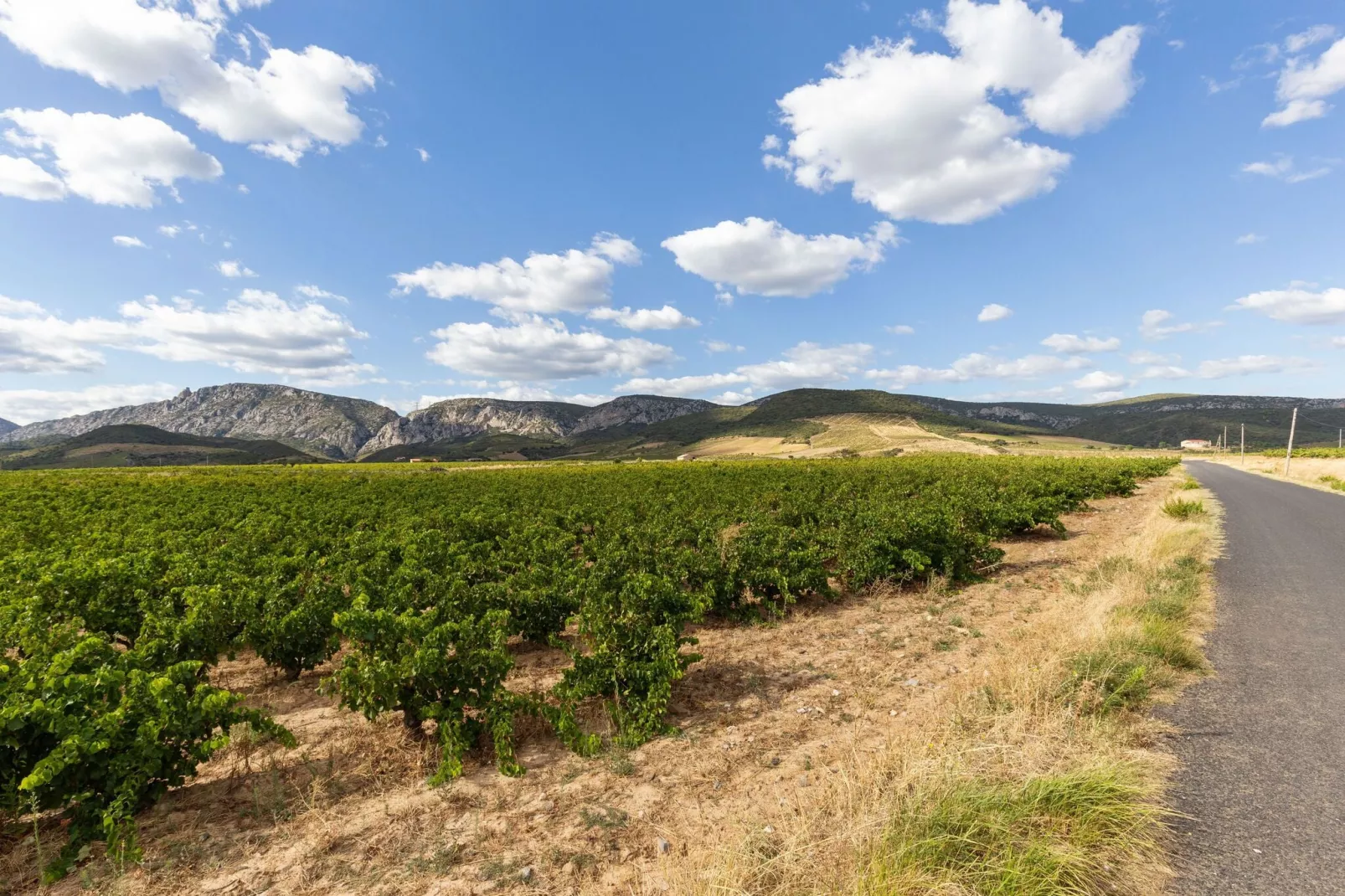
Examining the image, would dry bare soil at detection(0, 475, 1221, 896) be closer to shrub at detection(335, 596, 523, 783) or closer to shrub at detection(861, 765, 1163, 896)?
shrub at detection(861, 765, 1163, 896)

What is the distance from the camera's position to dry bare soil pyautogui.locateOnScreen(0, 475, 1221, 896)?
487 centimetres

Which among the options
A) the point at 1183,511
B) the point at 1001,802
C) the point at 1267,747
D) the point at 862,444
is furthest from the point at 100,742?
the point at 862,444

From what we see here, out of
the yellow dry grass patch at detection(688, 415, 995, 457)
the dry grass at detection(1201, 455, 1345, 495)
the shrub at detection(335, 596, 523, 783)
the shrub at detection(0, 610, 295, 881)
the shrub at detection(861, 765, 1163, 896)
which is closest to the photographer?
the shrub at detection(861, 765, 1163, 896)

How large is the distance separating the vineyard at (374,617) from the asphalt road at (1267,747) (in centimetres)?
→ 550

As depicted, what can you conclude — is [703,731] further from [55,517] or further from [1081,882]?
A: [55,517]

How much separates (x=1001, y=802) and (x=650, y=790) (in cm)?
359

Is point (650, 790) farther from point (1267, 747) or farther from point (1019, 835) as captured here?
point (1267, 747)

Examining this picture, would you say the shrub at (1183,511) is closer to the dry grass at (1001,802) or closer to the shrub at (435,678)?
the dry grass at (1001,802)

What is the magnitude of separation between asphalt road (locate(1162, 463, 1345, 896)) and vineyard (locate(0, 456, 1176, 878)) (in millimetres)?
5502

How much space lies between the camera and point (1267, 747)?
18.7ft

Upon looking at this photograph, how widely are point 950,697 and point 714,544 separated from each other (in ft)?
26.1

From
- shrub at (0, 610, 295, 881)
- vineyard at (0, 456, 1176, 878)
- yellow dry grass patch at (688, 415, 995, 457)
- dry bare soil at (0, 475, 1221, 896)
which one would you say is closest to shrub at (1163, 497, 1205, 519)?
vineyard at (0, 456, 1176, 878)

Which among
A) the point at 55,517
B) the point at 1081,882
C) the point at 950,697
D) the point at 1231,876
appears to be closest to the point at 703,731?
the point at 950,697

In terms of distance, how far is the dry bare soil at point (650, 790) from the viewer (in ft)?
16.0
